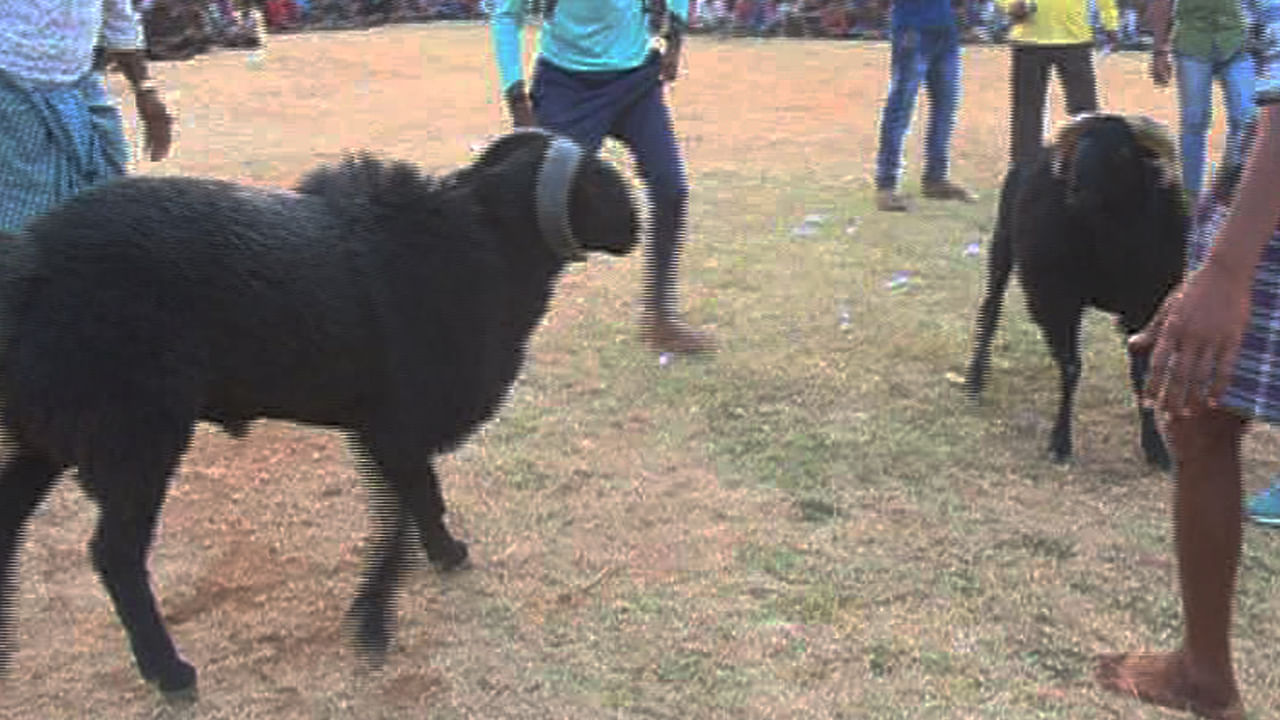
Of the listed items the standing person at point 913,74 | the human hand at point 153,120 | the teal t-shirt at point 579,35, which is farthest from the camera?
the standing person at point 913,74

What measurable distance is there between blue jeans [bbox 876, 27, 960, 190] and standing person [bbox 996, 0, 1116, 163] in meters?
0.55

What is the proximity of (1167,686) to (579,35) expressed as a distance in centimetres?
299

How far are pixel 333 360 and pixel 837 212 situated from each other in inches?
212

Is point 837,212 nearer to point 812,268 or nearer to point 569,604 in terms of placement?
point 812,268

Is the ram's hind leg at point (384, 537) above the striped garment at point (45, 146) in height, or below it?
below

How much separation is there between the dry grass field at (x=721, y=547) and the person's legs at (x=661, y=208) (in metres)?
0.14

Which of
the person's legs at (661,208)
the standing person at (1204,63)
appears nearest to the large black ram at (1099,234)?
the person's legs at (661,208)

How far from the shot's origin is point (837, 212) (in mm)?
7914

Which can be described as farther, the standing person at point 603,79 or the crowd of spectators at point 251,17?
the crowd of spectators at point 251,17

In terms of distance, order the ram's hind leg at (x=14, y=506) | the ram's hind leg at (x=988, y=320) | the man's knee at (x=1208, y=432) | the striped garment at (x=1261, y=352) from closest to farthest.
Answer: the striped garment at (x=1261, y=352), the man's knee at (x=1208, y=432), the ram's hind leg at (x=14, y=506), the ram's hind leg at (x=988, y=320)

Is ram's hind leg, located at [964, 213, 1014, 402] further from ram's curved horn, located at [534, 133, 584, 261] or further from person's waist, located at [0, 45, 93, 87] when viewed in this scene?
person's waist, located at [0, 45, 93, 87]

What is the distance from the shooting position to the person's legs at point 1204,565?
2688 millimetres

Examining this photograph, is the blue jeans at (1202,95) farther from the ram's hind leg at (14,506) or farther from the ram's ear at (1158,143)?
the ram's hind leg at (14,506)

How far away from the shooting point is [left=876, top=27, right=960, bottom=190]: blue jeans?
790 centimetres
